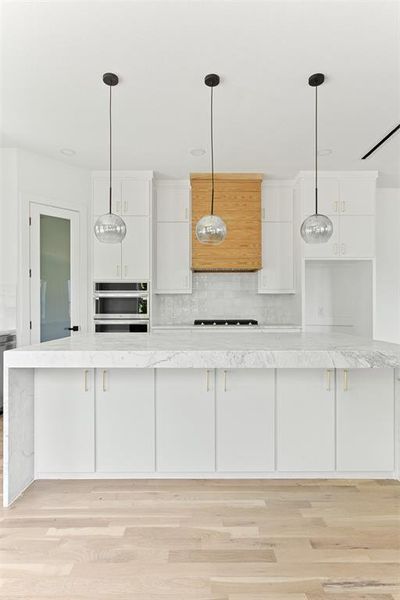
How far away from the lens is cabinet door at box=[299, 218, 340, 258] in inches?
175

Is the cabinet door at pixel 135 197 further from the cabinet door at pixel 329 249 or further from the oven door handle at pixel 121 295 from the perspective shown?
the cabinet door at pixel 329 249

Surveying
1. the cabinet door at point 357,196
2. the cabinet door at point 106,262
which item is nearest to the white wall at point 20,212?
the cabinet door at point 106,262

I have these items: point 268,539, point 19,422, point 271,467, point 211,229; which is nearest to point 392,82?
point 211,229

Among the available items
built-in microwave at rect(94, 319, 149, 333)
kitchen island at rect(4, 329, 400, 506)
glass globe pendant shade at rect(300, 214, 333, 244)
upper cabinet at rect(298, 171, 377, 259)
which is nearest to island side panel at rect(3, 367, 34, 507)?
kitchen island at rect(4, 329, 400, 506)

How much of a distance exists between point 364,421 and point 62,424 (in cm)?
205

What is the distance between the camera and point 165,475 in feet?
7.91

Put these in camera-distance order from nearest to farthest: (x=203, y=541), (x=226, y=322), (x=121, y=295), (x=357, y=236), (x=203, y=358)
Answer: (x=203, y=541)
(x=203, y=358)
(x=121, y=295)
(x=357, y=236)
(x=226, y=322)

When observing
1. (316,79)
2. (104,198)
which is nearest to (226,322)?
(104,198)

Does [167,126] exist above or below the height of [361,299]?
above

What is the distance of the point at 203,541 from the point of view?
1796 millimetres

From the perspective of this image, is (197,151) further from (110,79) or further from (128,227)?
(110,79)

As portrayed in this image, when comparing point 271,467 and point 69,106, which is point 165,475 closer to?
point 271,467

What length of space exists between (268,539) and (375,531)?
1.93 feet

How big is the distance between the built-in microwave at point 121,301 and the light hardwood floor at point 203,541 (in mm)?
2227
